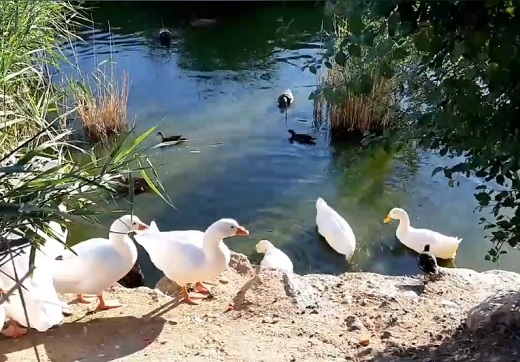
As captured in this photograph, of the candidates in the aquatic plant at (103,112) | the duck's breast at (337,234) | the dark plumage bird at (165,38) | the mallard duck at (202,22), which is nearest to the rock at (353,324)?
the duck's breast at (337,234)

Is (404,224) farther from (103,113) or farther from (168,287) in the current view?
(103,113)

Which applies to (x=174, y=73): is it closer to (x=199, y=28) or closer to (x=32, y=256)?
(x=199, y=28)

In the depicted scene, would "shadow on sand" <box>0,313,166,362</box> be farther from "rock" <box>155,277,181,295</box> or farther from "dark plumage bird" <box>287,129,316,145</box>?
"dark plumage bird" <box>287,129,316,145</box>

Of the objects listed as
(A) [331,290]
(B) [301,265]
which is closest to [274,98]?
(B) [301,265]

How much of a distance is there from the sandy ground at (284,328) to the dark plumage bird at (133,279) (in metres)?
0.85

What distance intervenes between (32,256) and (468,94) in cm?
120

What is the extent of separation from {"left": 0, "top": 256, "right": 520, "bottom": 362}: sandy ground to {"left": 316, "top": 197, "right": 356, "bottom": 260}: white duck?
124cm

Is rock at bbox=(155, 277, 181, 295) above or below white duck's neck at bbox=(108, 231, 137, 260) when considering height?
below

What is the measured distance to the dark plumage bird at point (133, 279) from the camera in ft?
16.0

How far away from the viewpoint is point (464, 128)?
191 centimetres

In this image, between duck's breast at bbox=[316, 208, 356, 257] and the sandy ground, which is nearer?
the sandy ground

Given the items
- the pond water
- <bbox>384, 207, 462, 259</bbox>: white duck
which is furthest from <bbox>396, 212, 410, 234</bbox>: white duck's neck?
the pond water

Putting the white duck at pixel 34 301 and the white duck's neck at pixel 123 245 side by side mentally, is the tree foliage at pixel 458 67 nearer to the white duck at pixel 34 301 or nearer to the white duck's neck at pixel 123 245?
the white duck at pixel 34 301

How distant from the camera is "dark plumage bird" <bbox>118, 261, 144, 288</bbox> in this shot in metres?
4.88
